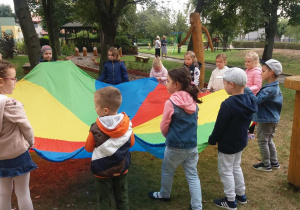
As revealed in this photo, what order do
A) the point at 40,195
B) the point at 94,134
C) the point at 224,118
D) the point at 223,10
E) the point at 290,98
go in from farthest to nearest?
1. the point at 223,10
2. the point at 290,98
3. the point at 40,195
4. the point at 224,118
5. the point at 94,134

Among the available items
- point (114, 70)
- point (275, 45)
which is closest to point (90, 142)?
point (114, 70)

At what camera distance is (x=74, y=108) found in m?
3.78

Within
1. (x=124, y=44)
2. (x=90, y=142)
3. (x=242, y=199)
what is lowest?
(x=242, y=199)

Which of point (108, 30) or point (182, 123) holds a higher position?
point (108, 30)

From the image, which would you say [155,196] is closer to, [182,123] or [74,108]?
[182,123]

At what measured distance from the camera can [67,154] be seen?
2682mm

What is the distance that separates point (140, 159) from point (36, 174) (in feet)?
4.57

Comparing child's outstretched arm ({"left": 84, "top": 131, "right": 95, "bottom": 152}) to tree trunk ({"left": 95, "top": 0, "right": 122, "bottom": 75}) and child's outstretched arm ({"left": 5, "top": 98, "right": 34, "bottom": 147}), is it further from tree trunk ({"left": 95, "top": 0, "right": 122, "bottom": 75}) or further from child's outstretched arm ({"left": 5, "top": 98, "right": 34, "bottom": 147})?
tree trunk ({"left": 95, "top": 0, "right": 122, "bottom": 75})

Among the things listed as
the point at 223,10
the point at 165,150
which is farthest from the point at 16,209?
the point at 223,10

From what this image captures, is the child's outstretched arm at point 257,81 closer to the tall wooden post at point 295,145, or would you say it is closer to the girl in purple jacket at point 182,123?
the tall wooden post at point 295,145

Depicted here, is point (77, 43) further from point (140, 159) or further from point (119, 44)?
point (140, 159)

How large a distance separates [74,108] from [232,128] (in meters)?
2.16

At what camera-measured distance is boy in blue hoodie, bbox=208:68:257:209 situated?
2559 millimetres

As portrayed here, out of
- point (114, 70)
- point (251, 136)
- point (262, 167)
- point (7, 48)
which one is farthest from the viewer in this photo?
point (7, 48)
